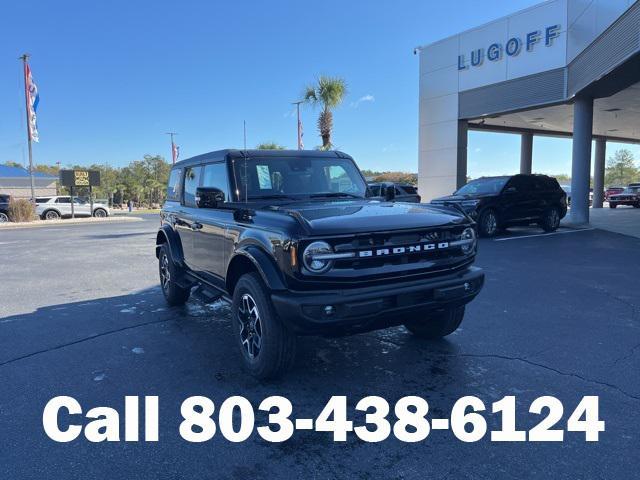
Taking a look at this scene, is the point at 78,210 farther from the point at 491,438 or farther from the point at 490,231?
the point at 491,438

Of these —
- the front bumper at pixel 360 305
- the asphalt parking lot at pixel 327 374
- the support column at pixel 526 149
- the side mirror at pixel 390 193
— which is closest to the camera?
the asphalt parking lot at pixel 327 374

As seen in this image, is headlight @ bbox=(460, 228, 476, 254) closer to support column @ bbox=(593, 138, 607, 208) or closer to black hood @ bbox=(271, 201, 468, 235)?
black hood @ bbox=(271, 201, 468, 235)

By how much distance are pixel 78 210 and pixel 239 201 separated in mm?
30657

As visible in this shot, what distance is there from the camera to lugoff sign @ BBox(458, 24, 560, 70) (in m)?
17.4

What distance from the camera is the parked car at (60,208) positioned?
30.3 meters

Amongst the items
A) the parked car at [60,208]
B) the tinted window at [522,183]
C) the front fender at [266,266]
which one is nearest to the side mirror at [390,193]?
the front fender at [266,266]

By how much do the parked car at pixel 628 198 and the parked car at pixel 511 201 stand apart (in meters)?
16.9

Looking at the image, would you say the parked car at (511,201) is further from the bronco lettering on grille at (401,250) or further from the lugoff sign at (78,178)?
the lugoff sign at (78,178)

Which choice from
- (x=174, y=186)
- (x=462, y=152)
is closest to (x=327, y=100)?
(x=462, y=152)

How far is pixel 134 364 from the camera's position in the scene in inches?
170

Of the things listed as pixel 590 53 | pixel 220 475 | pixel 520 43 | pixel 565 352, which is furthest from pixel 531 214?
pixel 220 475

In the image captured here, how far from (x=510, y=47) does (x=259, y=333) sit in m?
18.9

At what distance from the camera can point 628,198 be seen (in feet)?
92.4

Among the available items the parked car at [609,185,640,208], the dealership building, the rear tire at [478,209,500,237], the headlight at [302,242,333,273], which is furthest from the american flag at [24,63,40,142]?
the parked car at [609,185,640,208]
